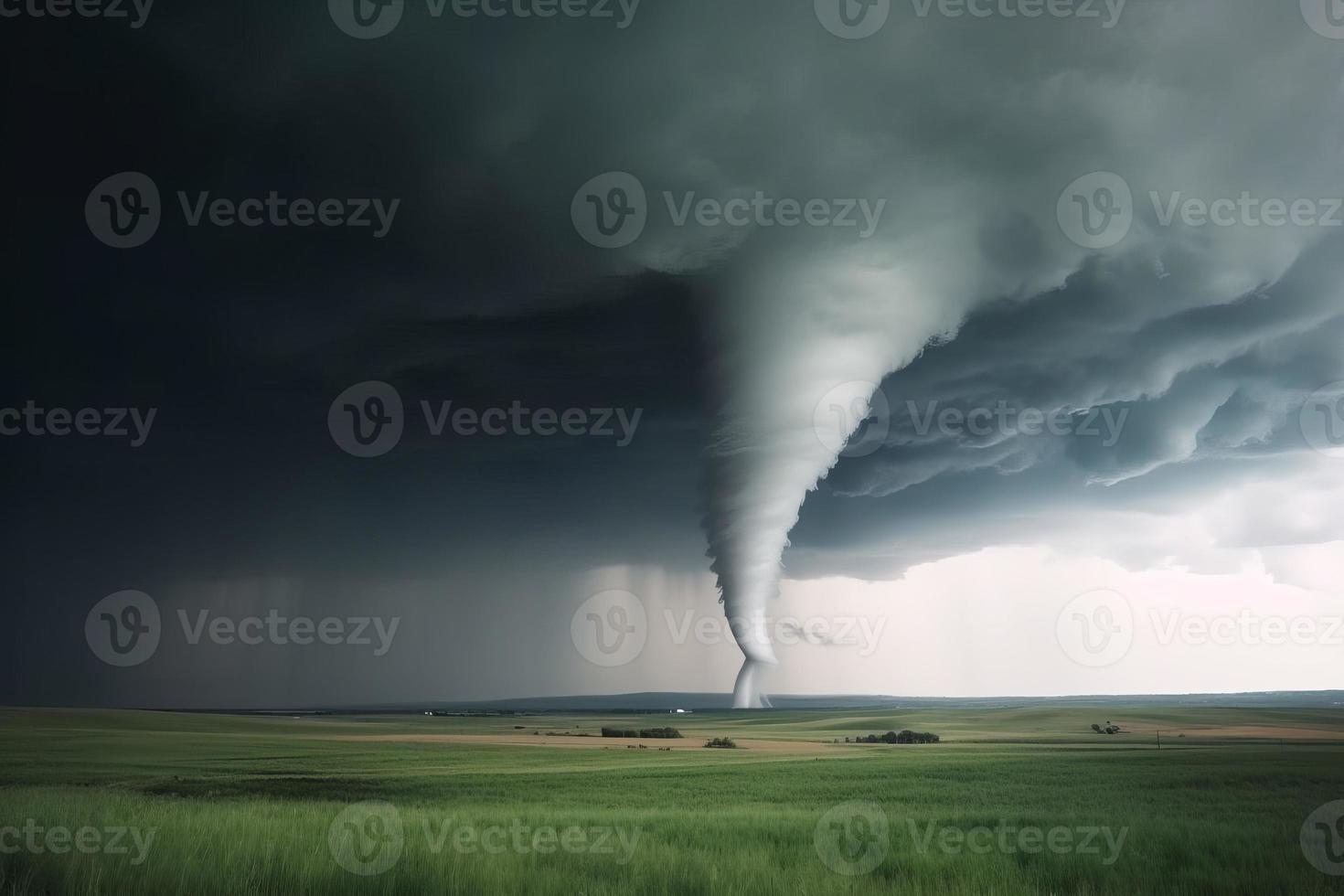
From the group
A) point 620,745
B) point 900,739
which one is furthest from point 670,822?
point 900,739

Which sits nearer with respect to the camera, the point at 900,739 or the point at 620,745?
the point at 620,745

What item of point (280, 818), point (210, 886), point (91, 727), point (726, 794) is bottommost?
point (91, 727)

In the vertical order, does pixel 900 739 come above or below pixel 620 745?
above

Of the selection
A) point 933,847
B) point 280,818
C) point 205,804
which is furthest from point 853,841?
point 205,804

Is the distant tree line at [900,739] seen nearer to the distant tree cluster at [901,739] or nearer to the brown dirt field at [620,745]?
the distant tree cluster at [901,739]

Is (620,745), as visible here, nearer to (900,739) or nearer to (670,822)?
(900,739)

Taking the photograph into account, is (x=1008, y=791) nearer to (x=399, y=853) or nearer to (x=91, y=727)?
(x=399, y=853)
